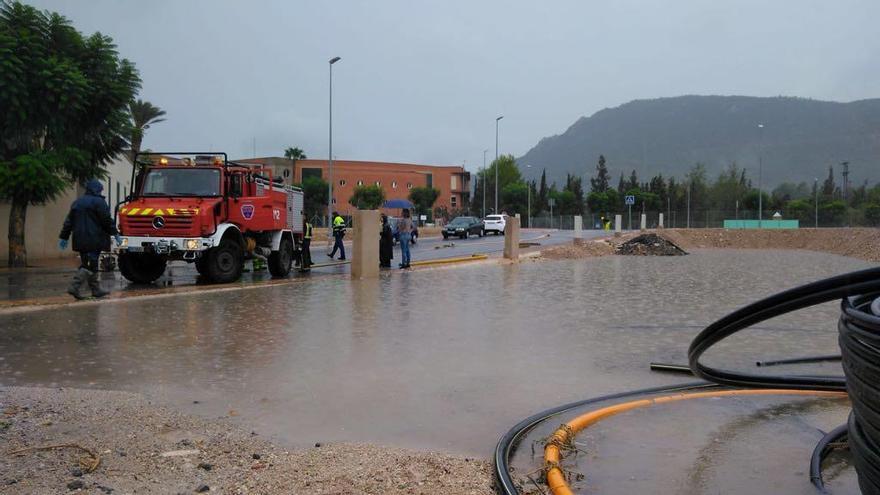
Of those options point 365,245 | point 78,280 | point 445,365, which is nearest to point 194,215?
point 78,280

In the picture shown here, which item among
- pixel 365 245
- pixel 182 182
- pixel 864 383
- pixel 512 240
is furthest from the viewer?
pixel 512 240

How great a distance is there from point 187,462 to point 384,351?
409 centimetres

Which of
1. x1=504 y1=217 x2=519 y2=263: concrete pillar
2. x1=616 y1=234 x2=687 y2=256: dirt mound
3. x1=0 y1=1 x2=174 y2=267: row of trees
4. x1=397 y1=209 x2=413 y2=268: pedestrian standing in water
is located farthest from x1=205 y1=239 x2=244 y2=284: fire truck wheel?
x1=616 y1=234 x2=687 y2=256: dirt mound

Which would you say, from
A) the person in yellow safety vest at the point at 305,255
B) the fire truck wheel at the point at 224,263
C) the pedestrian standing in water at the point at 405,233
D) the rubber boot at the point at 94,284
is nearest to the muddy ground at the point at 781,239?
the pedestrian standing in water at the point at 405,233

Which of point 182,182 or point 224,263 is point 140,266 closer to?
point 224,263

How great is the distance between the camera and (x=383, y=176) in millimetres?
107625

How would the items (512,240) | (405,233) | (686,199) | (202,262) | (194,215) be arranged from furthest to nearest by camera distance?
(686,199)
(512,240)
(405,233)
(202,262)
(194,215)

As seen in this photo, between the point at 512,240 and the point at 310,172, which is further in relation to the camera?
the point at 310,172

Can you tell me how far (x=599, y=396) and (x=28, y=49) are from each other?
18.4m

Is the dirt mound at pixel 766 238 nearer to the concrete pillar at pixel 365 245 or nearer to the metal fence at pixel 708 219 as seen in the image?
the metal fence at pixel 708 219

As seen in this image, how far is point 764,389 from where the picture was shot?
662 cm

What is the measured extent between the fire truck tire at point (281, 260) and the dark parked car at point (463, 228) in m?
26.4

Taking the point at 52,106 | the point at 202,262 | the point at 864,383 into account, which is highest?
the point at 52,106

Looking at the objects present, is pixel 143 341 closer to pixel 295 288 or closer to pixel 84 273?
pixel 84 273
